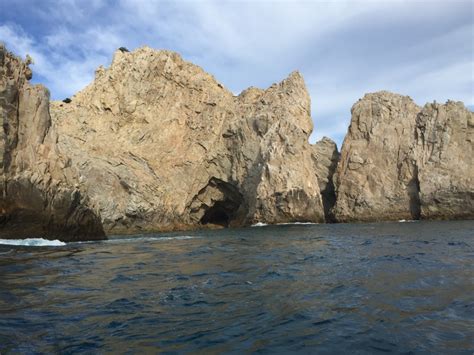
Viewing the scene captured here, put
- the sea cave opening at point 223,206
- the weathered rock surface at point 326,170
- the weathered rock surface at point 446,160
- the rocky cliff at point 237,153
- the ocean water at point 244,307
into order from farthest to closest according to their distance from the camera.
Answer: the weathered rock surface at point 326,170 → the sea cave opening at point 223,206 → the rocky cliff at point 237,153 → the weathered rock surface at point 446,160 → the ocean water at point 244,307

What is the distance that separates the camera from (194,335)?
20.7 ft

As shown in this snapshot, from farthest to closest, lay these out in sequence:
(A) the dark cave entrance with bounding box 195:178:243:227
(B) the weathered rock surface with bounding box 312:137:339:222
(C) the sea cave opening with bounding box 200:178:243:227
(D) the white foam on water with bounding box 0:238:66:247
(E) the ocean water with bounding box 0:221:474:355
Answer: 1. (B) the weathered rock surface with bounding box 312:137:339:222
2. (C) the sea cave opening with bounding box 200:178:243:227
3. (A) the dark cave entrance with bounding box 195:178:243:227
4. (D) the white foam on water with bounding box 0:238:66:247
5. (E) the ocean water with bounding box 0:221:474:355

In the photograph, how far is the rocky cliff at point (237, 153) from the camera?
1972 inches

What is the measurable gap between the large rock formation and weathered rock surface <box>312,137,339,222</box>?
460 centimetres

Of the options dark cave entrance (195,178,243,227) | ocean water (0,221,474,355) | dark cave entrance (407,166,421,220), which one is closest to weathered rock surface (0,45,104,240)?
ocean water (0,221,474,355)

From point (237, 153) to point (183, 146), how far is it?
7845 millimetres

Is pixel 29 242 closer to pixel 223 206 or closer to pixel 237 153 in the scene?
pixel 237 153

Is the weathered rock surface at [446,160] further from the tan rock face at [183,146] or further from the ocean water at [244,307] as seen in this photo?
the ocean water at [244,307]

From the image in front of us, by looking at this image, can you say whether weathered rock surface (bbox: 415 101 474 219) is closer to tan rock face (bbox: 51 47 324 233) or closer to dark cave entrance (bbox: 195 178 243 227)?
tan rock face (bbox: 51 47 324 233)

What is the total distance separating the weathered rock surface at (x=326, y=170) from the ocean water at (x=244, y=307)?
52.7m

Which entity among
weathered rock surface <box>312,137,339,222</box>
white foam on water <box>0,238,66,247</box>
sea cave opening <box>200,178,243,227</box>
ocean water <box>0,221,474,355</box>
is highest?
weathered rock surface <box>312,137,339,222</box>

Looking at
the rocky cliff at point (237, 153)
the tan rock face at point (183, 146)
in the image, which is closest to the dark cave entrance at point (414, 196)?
the rocky cliff at point (237, 153)

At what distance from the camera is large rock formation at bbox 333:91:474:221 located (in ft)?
167

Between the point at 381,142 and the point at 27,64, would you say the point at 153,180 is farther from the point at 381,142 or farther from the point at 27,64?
the point at 381,142
